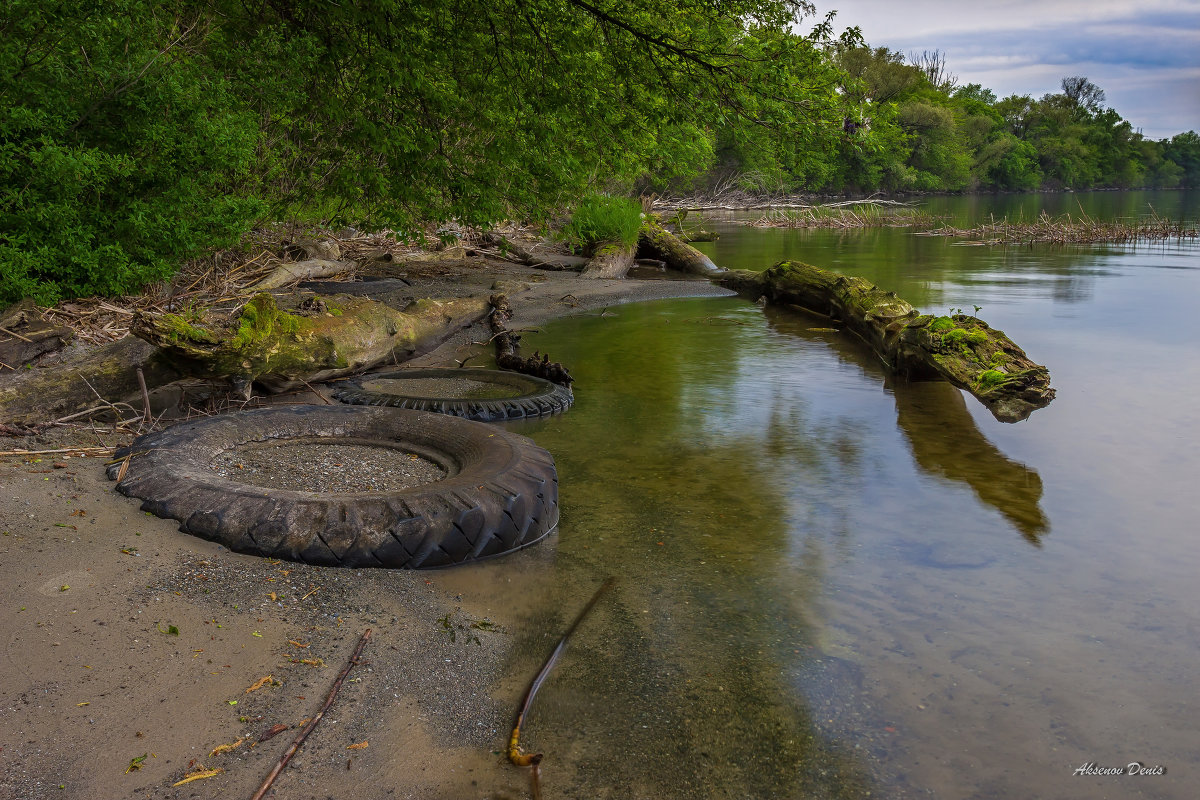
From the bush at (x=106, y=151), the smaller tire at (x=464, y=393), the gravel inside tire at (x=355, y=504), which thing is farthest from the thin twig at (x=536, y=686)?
the bush at (x=106, y=151)

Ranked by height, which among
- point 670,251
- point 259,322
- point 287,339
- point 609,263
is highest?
point 670,251

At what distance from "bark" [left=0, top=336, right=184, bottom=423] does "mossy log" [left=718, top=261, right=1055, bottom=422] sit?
271 inches

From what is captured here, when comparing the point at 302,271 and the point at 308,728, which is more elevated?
the point at 302,271

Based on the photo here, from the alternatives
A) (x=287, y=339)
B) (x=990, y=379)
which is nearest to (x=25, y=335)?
(x=287, y=339)

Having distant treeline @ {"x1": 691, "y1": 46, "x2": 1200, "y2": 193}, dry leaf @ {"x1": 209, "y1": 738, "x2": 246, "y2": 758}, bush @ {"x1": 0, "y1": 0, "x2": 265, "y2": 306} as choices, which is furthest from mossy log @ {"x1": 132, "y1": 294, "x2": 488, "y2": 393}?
distant treeline @ {"x1": 691, "y1": 46, "x2": 1200, "y2": 193}

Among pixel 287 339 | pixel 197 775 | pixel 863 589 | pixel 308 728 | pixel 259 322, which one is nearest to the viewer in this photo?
pixel 197 775

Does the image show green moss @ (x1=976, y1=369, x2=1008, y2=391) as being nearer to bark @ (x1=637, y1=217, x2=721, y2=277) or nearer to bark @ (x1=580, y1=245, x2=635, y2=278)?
bark @ (x1=580, y1=245, x2=635, y2=278)

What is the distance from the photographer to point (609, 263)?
19219 mm

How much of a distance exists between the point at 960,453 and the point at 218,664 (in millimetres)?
6075

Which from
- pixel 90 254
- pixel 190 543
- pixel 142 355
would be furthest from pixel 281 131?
pixel 190 543

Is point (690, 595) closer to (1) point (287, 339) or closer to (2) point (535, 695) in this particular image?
→ (2) point (535, 695)

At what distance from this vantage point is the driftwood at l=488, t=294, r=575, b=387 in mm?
9297

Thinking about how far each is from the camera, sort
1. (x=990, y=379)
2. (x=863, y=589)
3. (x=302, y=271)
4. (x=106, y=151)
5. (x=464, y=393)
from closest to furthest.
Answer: (x=863, y=589) < (x=990, y=379) < (x=106, y=151) < (x=464, y=393) < (x=302, y=271)

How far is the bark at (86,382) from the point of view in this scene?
6.10m
